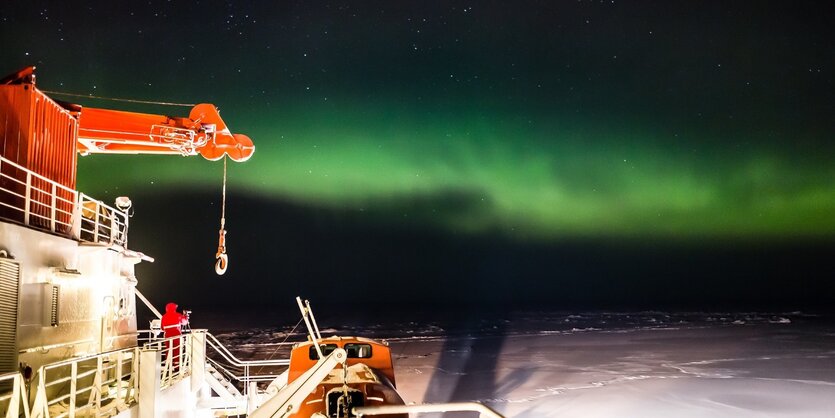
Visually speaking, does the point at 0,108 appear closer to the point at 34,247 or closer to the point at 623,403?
the point at 34,247

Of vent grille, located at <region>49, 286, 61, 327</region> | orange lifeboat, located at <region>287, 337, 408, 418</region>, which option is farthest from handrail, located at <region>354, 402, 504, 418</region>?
vent grille, located at <region>49, 286, 61, 327</region>

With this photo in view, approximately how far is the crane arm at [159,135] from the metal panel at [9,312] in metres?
5.62

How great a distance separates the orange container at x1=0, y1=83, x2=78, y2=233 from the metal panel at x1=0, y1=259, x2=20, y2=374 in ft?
5.56

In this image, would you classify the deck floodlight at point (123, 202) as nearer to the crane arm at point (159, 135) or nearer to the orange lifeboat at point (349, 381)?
the crane arm at point (159, 135)

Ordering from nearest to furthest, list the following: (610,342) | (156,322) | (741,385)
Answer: (156,322) → (741,385) → (610,342)

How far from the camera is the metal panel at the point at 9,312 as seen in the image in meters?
8.11

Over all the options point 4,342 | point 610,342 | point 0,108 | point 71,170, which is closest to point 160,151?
point 71,170

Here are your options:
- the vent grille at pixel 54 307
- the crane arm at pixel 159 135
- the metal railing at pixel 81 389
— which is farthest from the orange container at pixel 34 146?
the metal railing at pixel 81 389

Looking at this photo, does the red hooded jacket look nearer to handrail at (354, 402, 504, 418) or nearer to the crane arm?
the crane arm

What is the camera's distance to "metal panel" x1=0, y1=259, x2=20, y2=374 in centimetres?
811

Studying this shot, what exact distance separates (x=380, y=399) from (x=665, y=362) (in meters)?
28.3

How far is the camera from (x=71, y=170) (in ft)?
41.7

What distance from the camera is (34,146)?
1108 cm

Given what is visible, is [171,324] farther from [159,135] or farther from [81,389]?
[81,389]
